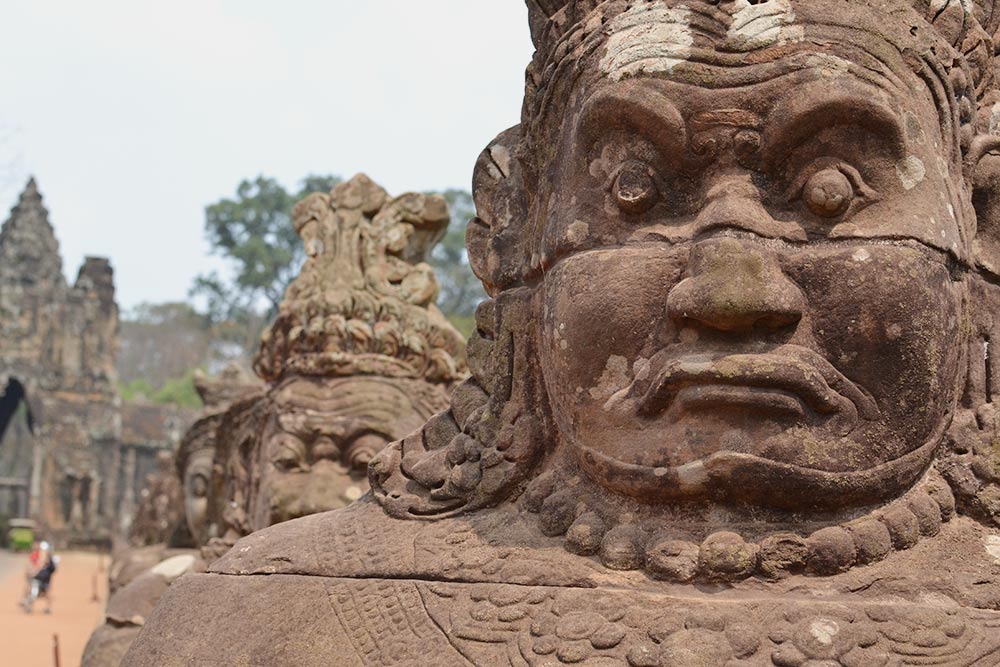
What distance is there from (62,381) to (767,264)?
31.1m

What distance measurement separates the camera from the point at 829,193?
233 centimetres

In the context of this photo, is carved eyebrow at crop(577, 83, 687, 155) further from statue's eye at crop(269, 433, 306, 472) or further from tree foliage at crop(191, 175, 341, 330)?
tree foliage at crop(191, 175, 341, 330)

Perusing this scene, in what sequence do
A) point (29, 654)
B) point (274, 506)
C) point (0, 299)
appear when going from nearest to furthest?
point (274, 506)
point (29, 654)
point (0, 299)

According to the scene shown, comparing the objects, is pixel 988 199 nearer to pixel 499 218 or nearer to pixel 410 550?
pixel 499 218

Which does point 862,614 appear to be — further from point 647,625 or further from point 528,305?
point 528,305

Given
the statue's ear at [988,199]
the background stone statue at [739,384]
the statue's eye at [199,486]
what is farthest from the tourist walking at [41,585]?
the statue's ear at [988,199]

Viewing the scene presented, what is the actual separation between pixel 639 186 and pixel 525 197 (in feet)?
1.68

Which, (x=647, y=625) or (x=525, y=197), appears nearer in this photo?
(x=647, y=625)

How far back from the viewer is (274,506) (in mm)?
5617

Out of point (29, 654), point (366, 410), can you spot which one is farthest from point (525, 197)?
point (29, 654)

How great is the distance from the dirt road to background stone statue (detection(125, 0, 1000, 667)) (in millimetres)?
9784

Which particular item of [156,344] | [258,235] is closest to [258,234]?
[258,235]

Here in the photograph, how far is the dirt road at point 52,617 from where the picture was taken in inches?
480

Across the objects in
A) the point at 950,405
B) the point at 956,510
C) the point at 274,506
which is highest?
the point at 950,405
